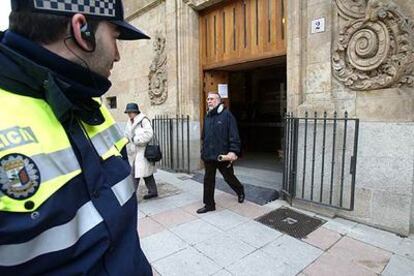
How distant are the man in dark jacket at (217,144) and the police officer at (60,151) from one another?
2.92m

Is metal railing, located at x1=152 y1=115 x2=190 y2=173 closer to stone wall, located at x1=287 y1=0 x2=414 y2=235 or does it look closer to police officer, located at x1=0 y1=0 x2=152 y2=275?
stone wall, located at x1=287 y1=0 x2=414 y2=235

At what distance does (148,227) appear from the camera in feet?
11.6

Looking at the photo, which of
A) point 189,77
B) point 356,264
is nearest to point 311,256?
point 356,264

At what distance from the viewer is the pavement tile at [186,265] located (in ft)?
8.45

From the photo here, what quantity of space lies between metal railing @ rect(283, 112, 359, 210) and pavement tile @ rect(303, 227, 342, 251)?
458 mm

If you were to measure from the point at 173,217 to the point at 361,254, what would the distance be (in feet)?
7.67

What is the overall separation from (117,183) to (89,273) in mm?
300

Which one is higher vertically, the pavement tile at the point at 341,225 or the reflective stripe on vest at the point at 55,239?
the reflective stripe on vest at the point at 55,239

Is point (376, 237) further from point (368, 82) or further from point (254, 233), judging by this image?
point (368, 82)

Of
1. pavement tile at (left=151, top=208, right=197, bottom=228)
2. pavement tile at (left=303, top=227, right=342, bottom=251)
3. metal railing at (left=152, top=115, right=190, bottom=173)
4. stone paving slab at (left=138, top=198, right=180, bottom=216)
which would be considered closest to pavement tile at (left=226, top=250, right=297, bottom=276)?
pavement tile at (left=303, top=227, right=342, bottom=251)

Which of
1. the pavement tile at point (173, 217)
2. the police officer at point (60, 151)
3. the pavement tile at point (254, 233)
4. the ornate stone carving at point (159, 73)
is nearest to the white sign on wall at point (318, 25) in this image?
the pavement tile at point (254, 233)

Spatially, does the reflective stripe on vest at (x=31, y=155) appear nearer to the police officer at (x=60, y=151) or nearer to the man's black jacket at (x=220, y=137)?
the police officer at (x=60, y=151)

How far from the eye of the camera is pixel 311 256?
9.26 ft

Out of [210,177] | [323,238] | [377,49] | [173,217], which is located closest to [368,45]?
[377,49]
